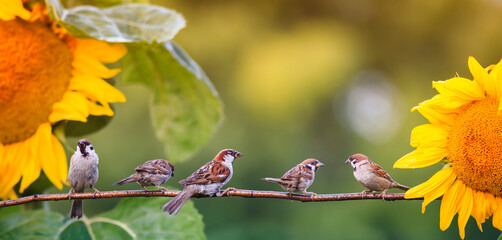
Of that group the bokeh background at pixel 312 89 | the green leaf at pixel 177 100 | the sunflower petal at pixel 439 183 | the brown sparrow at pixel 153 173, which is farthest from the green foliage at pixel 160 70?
the bokeh background at pixel 312 89

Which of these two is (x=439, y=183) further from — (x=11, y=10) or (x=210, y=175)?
(x=11, y=10)

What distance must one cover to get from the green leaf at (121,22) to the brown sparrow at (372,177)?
0.55 ft

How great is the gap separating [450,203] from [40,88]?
305mm

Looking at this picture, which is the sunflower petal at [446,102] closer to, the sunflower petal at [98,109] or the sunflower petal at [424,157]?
the sunflower petal at [424,157]

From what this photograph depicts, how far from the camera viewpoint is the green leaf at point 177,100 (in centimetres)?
51

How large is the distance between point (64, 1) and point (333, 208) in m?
1.70

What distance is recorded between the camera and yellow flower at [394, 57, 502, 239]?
1.09 ft

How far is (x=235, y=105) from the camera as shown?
212cm

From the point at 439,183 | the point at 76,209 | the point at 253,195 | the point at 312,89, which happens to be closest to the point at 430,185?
the point at 439,183

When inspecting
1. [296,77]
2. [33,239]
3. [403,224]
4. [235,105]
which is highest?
[296,77]

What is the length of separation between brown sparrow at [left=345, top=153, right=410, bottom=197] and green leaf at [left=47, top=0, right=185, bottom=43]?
17cm

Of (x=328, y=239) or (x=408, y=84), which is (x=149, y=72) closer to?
(x=328, y=239)

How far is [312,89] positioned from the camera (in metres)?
2.21

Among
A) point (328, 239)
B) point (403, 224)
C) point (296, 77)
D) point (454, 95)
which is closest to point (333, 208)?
point (403, 224)
